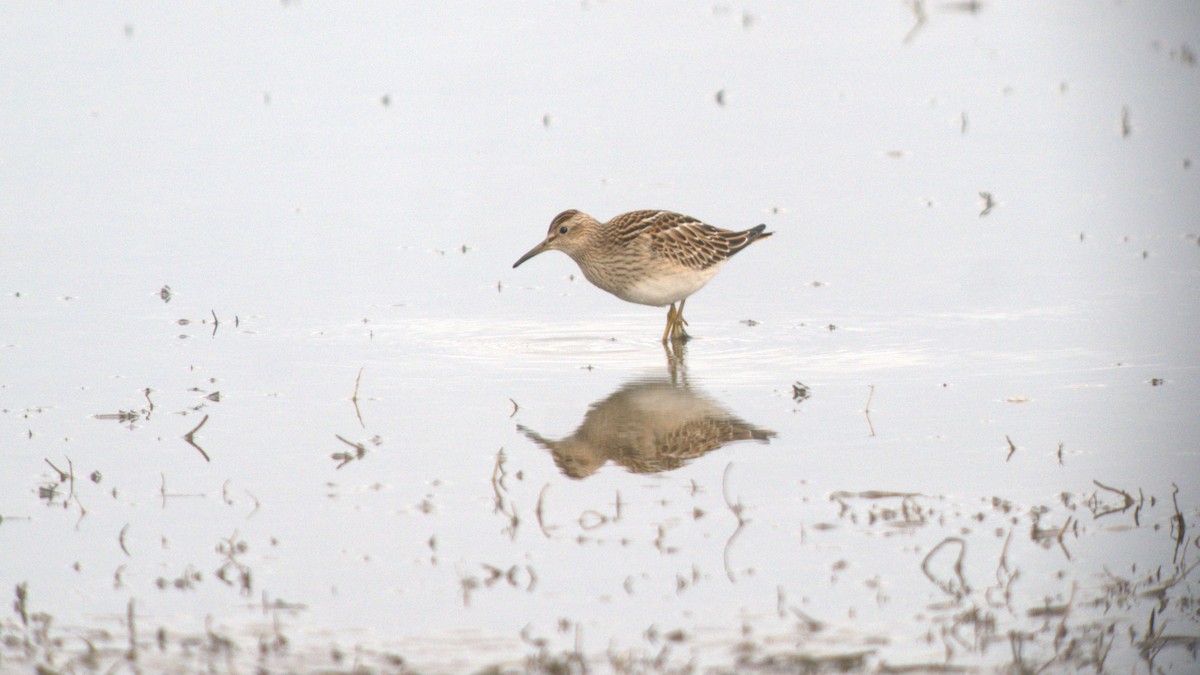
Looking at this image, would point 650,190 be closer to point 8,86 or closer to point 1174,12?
point 8,86

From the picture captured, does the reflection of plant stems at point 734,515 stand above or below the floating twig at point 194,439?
below

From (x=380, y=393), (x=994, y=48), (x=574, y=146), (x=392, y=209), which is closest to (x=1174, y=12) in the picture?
(x=994, y=48)

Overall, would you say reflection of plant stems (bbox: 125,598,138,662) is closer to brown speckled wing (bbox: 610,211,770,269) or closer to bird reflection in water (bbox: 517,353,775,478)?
bird reflection in water (bbox: 517,353,775,478)

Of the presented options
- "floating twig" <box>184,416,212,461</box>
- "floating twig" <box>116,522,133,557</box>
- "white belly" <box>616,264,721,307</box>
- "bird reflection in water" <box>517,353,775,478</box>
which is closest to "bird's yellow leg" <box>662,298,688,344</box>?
"white belly" <box>616,264,721,307</box>

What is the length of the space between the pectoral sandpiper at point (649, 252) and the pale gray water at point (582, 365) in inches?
15.7

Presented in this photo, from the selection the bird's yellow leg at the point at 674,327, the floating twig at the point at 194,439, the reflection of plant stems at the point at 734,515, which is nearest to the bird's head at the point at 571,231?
the bird's yellow leg at the point at 674,327

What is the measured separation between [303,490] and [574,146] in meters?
10.9

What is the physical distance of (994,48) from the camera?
83.0 ft

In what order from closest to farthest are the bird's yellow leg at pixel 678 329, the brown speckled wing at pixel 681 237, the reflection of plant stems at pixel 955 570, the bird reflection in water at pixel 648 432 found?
the reflection of plant stems at pixel 955 570 → the bird reflection in water at pixel 648 432 → the bird's yellow leg at pixel 678 329 → the brown speckled wing at pixel 681 237

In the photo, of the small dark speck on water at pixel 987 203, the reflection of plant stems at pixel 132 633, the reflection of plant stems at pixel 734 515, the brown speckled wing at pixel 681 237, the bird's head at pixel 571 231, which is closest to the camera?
the reflection of plant stems at pixel 132 633

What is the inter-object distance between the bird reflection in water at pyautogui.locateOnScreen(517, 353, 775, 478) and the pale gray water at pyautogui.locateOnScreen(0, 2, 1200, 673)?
1.7 inches

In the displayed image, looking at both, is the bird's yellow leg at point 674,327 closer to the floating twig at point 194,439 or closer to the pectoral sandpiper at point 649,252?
the pectoral sandpiper at point 649,252

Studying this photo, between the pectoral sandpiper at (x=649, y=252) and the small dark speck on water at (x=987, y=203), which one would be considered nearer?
the pectoral sandpiper at (x=649, y=252)

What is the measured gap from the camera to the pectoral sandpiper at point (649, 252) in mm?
12211
